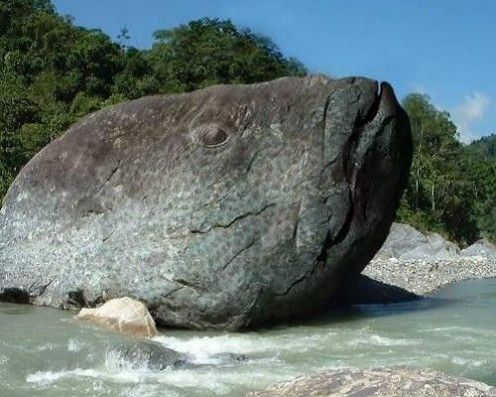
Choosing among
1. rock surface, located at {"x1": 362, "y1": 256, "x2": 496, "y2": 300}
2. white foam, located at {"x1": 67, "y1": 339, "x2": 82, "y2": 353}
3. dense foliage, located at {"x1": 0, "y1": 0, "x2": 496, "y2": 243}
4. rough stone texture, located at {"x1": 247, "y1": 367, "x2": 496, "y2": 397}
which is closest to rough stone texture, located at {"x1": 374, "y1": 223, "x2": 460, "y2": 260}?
rock surface, located at {"x1": 362, "y1": 256, "x2": 496, "y2": 300}

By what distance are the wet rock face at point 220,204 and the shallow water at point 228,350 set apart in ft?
2.12

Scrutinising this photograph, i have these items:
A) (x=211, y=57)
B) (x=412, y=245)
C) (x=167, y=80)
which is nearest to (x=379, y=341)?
(x=412, y=245)

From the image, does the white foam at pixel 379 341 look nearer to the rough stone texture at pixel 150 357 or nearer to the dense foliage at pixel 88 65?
the rough stone texture at pixel 150 357

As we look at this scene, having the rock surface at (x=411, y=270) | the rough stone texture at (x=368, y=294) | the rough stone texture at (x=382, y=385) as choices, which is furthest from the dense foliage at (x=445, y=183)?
the rough stone texture at (x=382, y=385)

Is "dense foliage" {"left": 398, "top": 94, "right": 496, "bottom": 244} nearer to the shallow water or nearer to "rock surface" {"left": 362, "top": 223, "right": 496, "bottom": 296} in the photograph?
"rock surface" {"left": 362, "top": 223, "right": 496, "bottom": 296}

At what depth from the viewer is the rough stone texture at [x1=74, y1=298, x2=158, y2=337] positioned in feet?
39.3

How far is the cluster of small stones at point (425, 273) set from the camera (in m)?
22.4

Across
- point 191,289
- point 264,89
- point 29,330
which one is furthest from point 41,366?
point 264,89

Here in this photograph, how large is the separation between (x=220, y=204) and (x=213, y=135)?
1.29 meters

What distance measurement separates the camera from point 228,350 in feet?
36.6

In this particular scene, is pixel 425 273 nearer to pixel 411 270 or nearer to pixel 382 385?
pixel 411 270

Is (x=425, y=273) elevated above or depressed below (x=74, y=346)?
above

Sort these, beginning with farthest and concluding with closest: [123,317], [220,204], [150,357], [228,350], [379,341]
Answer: [220,204] < [123,317] < [379,341] < [228,350] < [150,357]

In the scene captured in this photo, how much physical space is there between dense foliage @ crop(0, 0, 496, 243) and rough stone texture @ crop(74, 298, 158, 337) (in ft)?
81.1
